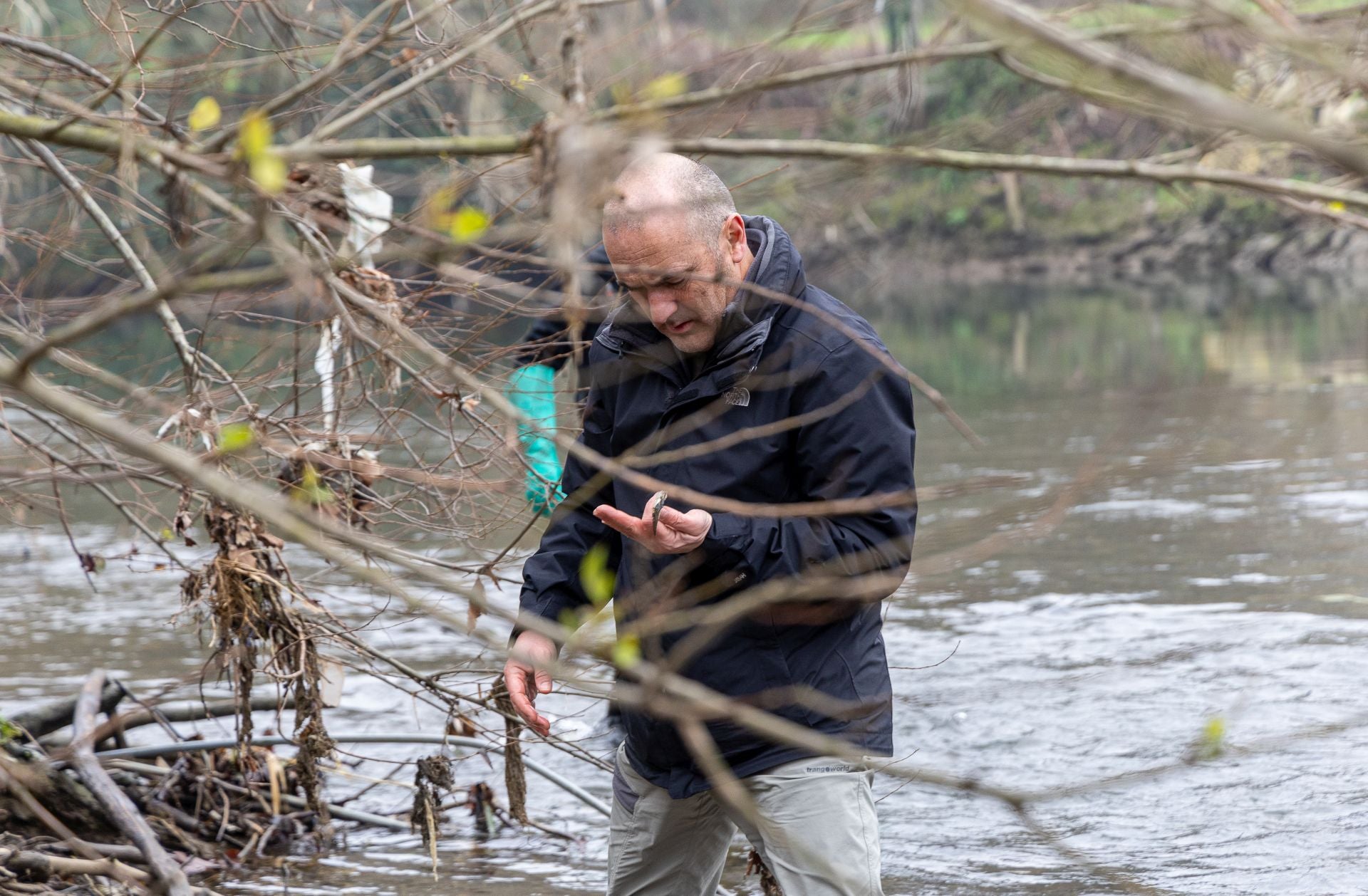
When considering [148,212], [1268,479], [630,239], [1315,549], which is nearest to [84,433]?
[148,212]

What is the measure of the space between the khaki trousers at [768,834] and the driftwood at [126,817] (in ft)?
4.38

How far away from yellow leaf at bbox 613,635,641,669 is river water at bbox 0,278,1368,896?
1.19ft

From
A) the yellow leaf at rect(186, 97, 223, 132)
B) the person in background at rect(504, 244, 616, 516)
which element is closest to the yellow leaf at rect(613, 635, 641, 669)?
the yellow leaf at rect(186, 97, 223, 132)

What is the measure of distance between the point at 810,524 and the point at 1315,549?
6.65 m

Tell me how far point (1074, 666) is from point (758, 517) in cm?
418

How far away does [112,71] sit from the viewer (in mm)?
3910

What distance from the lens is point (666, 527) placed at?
2.83 meters

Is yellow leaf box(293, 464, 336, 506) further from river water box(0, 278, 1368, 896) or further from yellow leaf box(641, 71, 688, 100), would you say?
yellow leaf box(641, 71, 688, 100)

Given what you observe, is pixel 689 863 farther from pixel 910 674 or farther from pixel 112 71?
pixel 910 674

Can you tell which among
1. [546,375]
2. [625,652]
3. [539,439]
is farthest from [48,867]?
[625,652]

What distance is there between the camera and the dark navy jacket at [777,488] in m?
2.93

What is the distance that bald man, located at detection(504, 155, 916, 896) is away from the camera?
2908 mm

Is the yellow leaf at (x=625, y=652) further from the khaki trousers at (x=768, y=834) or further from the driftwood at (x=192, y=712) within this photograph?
the driftwood at (x=192, y=712)

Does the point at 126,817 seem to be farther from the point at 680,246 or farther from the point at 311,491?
the point at 680,246
